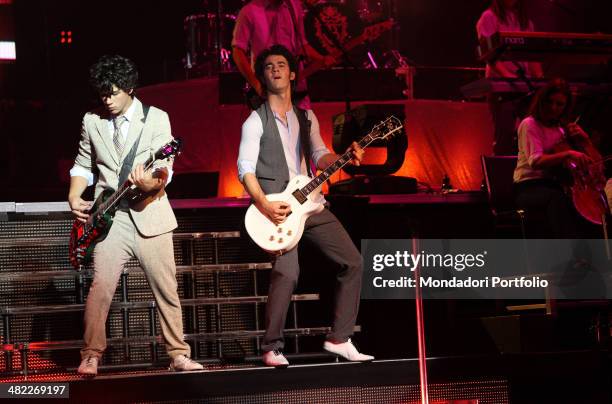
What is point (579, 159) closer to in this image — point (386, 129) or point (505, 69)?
point (505, 69)

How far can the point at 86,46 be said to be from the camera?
10992mm

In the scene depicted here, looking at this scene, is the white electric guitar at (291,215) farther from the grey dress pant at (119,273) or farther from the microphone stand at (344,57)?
the microphone stand at (344,57)

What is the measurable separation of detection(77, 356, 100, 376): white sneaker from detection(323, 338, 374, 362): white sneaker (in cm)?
134

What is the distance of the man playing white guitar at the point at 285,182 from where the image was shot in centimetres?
528

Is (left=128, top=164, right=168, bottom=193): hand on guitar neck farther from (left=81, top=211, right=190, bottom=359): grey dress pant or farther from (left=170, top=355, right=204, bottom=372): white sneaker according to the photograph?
(left=170, top=355, right=204, bottom=372): white sneaker

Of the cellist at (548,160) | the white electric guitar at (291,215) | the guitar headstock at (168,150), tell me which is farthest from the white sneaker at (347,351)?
the cellist at (548,160)

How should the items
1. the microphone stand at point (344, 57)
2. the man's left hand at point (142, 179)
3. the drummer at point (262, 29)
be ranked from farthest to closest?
the microphone stand at point (344, 57), the drummer at point (262, 29), the man's left hand at point (142, 179)

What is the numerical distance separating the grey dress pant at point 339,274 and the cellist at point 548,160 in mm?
2004

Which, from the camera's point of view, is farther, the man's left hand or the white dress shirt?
the white dress shirt

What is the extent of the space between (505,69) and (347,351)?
3829 mm

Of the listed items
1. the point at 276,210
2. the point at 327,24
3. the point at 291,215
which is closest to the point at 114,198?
the point at 276,210

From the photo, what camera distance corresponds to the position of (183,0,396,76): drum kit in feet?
34.1

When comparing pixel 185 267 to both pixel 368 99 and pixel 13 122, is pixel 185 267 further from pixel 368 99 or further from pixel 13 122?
pixel 13 122

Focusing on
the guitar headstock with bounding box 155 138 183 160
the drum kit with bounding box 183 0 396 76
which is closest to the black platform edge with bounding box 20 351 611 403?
the guitar headstock with bounding box 155 138 183 160
